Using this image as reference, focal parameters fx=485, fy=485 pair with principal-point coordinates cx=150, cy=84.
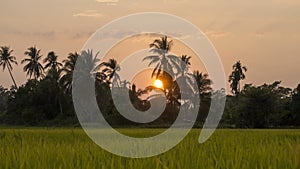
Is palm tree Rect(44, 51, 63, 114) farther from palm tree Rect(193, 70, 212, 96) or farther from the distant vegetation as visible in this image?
palm tree Rect(193, 70, 212, 96)

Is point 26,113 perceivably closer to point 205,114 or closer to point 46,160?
point 205,114

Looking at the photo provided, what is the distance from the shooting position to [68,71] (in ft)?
112

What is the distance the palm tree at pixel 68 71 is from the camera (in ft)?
110

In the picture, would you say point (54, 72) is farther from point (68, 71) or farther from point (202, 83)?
point (202, 83)

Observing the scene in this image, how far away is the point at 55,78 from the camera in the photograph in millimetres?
35750

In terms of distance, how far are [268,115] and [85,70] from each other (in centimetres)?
1244

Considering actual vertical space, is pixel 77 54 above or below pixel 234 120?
above

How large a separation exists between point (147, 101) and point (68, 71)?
616 centimetres

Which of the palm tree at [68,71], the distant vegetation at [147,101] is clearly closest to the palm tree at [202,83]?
the distant vegetation at [147,101]

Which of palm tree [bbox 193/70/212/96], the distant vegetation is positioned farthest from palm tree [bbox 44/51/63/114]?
palm tree [bbox 193/70/212/96]

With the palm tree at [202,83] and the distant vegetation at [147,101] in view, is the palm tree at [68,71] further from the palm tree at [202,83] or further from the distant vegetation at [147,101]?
the palm tree at [202,83]

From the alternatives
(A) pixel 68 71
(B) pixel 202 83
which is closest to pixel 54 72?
(A) pixel 68 71

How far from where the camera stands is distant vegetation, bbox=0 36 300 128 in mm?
30156

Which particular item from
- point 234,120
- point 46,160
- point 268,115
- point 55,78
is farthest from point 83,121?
point 46,160
